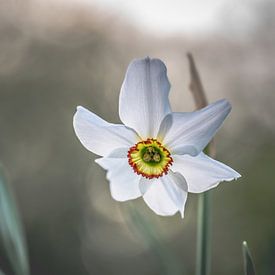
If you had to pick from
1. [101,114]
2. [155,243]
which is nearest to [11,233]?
[155,243]

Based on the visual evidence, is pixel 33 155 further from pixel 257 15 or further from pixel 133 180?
pixel 133 180

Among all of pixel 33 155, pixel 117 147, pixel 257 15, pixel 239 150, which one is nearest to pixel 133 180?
pixel 117 147

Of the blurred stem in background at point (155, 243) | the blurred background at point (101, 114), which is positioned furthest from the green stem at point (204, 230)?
the blurred background at point (101, 114)

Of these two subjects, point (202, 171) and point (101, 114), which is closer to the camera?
point (202, 171)

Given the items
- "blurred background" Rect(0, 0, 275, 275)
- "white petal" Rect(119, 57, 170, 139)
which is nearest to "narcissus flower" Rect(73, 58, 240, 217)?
"white petal" Rect(119, 57, 170, 139)

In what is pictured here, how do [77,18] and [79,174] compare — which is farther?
[77,18]

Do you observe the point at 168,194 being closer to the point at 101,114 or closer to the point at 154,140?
the point at 154,140
